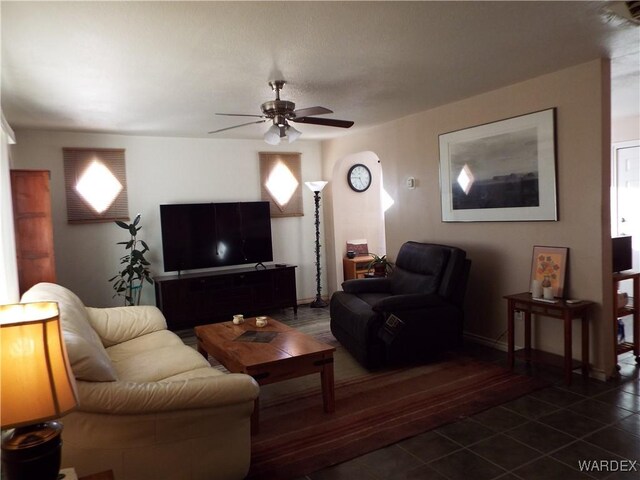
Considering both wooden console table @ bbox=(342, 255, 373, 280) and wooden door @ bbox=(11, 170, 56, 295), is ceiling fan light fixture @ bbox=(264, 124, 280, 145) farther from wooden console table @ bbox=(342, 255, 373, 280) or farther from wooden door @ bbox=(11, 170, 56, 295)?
wooden console table @ bbox=(342, 255, 373, 280)

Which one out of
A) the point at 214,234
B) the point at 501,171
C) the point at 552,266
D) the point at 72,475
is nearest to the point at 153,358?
the point at 72,475

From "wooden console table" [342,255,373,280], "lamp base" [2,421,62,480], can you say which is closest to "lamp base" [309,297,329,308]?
"wooden console table" [342,255,373,280]

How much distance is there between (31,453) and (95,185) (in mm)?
4425

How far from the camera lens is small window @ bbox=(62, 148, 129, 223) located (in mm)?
5059

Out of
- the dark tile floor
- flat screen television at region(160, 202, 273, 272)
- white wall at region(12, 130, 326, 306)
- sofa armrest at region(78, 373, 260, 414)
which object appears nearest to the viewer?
sofa armrest at region(78, 373, 260, 414)

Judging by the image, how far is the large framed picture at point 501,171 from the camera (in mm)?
3664

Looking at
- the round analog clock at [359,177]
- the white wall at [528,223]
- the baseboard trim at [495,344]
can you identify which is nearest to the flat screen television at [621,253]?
the white wall at [528,223]

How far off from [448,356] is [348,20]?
9.82ft

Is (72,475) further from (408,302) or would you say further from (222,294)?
(222,294)

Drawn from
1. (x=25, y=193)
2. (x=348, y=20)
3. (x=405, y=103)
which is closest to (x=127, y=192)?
(x=25, y=193)

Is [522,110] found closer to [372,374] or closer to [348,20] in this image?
[348,20]

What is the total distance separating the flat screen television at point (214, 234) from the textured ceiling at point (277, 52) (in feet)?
4.85

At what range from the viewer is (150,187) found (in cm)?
551

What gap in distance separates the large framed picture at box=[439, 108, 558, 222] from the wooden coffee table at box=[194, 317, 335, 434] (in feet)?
7.08
